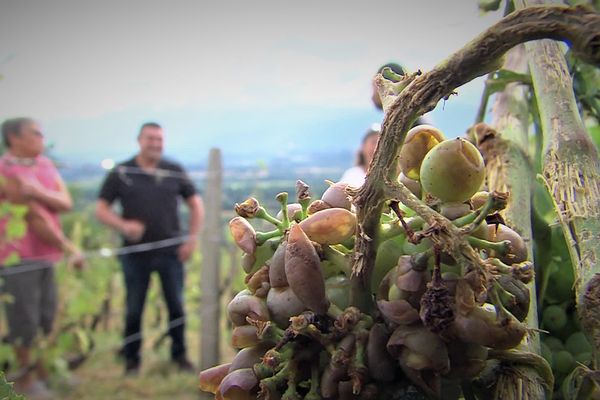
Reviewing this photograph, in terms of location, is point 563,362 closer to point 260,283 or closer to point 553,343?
point 553,343

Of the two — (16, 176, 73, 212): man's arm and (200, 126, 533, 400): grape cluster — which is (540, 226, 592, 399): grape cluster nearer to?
(200, 126, 533, 400): grape cluster

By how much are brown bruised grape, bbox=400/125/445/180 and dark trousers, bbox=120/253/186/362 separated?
4.58m

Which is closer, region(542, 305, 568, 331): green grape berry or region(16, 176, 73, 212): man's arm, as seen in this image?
region(542, 305, 568, 331): green grape berry

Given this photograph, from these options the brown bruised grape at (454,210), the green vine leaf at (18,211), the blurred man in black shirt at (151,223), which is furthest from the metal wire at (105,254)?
the brown bruised grape at (454,210)

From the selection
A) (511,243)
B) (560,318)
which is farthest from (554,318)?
(511,243)

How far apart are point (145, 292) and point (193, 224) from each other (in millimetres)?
658

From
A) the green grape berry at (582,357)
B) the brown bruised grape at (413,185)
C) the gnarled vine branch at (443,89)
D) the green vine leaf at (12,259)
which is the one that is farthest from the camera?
the green vine leaf at (12,259)

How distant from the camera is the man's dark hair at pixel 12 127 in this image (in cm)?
420

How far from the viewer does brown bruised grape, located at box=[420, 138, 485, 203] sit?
0.63 m

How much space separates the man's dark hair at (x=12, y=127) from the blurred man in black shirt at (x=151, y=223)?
2.23 ft

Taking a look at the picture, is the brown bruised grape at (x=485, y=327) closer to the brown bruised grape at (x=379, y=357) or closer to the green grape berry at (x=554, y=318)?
the brown bruised grape at (x=379, y=357)

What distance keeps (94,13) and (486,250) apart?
919cm

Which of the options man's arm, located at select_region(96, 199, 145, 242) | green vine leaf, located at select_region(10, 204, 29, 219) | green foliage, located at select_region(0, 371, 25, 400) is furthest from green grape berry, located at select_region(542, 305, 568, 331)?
man's arm, located at select_region(96, 199, 145, 242)

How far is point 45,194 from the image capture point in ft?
14.0
